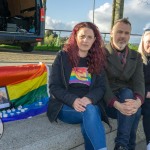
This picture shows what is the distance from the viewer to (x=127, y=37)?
3.52 meters

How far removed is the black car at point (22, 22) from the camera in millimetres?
8242

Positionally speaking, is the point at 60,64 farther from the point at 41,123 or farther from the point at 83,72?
the point at 41,123

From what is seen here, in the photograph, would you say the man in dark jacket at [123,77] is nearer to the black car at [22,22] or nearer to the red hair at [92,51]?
the red hair at [92,51]

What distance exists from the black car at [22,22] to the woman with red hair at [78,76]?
4838mm

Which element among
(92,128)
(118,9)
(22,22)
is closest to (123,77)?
(92,128)

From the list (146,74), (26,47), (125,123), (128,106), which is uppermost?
(146,74)

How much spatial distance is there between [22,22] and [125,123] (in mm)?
6570

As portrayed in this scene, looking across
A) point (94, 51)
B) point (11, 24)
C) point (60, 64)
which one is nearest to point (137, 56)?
point (94, 51)

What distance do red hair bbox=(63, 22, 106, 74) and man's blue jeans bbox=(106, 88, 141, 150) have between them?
0.32 meters

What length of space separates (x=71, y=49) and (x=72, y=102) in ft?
1.71

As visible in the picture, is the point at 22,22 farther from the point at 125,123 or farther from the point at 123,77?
the point at 125,123

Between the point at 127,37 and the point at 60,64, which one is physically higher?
the point at 127,37

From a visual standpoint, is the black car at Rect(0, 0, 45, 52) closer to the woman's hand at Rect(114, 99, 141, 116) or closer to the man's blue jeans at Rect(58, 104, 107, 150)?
the woman's hand at Rect(114, 99, 141, 116)

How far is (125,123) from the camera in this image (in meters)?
3.21
